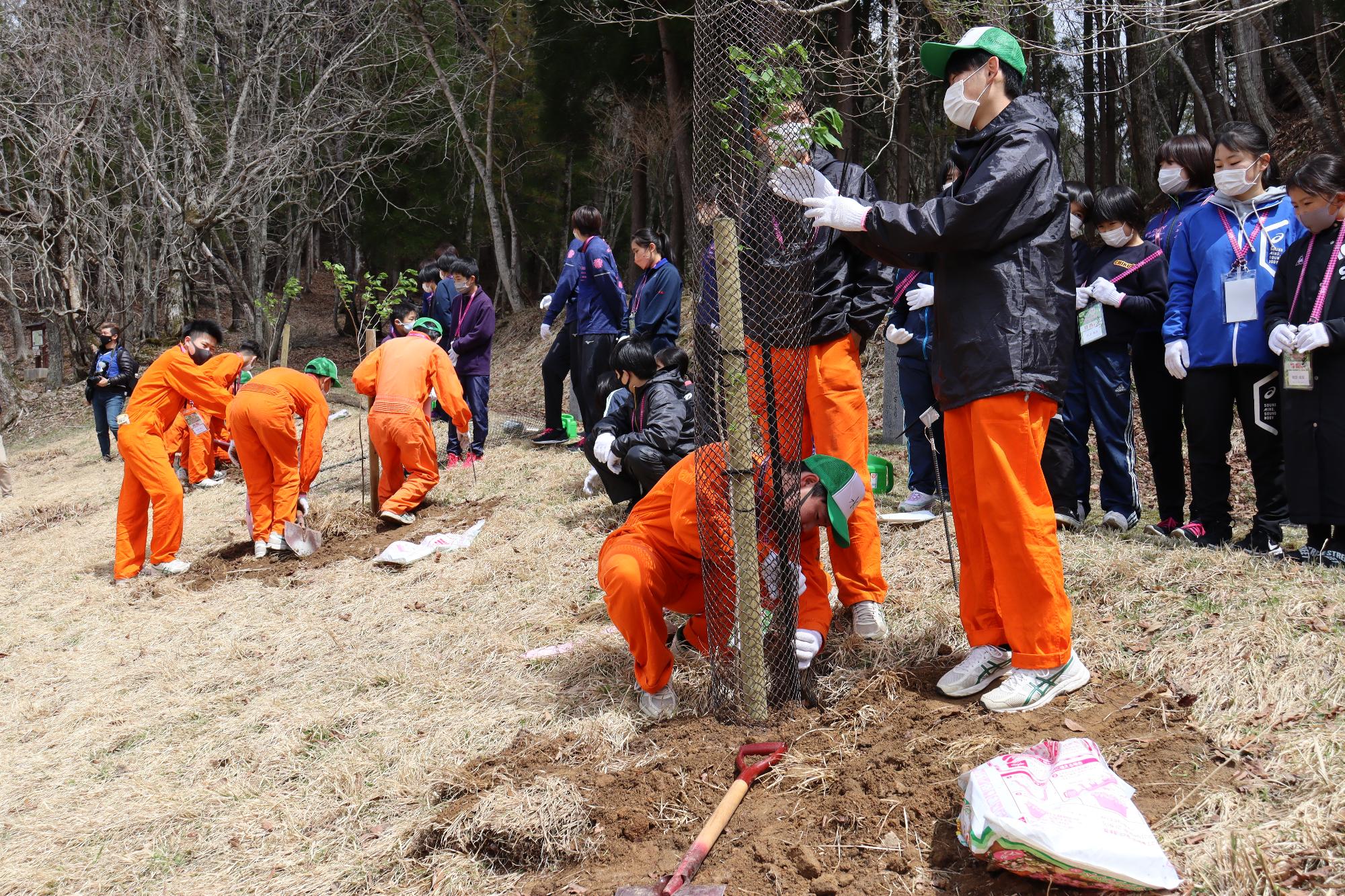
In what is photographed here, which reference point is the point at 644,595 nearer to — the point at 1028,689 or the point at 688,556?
the point at 688,556

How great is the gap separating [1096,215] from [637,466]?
111 inches

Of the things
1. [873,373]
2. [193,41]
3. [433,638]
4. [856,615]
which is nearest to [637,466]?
[433,638]

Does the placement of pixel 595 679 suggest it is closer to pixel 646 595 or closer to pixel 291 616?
pixel 646 595

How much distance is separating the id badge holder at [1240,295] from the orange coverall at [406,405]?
17.8 feet

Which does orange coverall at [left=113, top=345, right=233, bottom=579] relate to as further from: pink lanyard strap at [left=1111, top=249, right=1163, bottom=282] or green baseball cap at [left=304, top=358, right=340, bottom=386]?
pink lanyard strap at [left=1111, top=249, right=1163, bottom=282]

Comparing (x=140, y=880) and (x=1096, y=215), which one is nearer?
(x=140, y=880)

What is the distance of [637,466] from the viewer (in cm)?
566

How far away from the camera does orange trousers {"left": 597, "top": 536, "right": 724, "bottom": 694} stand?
11.8ft

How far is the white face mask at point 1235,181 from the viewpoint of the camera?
4625mm

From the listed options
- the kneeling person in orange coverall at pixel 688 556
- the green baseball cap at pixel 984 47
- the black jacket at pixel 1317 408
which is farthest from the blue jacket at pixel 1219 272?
the kneeling person in orange coverall at pixel 688 556

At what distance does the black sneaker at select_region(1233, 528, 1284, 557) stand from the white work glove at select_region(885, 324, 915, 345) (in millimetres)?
1922

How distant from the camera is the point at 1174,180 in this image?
5.12m

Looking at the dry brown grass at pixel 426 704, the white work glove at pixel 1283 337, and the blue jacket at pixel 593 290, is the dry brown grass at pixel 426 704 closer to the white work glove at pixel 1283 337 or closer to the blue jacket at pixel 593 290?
the white work glove at pixel 1283 337

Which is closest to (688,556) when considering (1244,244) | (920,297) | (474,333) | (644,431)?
(644,431)
